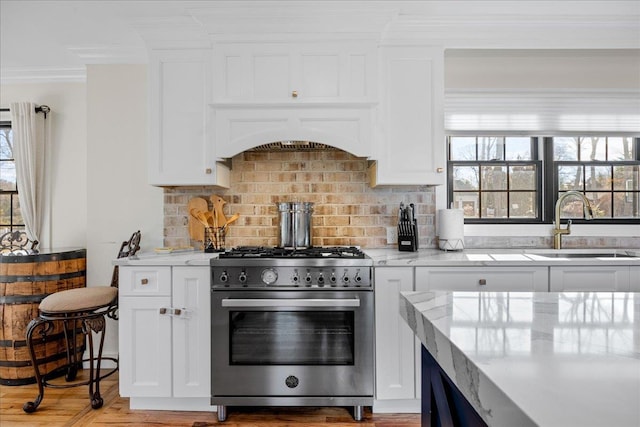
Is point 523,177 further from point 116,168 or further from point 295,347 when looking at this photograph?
point 116,168

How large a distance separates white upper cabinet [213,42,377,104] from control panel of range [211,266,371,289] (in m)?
1.08

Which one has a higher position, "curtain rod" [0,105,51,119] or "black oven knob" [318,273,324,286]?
"curtain rod" [0,105,51,119]

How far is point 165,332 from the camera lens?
2.26 metres

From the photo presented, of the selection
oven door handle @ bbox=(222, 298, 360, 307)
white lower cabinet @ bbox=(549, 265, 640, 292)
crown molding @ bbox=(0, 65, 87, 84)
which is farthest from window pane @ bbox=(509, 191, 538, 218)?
crown molding @ bbox=(0, 65, 87, 84)

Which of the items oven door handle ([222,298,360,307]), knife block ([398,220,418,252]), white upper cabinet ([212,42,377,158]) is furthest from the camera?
knife block ([398,220,418,252])

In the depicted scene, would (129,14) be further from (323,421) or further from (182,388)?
(323,421)

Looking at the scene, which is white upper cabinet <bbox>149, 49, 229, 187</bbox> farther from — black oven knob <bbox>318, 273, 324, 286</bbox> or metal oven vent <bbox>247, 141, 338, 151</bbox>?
black oven knob <bbox>318, 273, 324, 286</bbox>

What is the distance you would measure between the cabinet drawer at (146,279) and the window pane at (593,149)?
3.24 m

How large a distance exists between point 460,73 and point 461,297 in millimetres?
2390

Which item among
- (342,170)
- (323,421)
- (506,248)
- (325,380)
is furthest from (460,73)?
(323,421)

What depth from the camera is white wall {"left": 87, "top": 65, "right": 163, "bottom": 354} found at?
2.95 metres

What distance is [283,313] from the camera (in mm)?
2205

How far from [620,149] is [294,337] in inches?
118

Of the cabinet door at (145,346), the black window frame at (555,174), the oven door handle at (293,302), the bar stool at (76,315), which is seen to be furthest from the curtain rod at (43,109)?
the black window frame at (555,174)
